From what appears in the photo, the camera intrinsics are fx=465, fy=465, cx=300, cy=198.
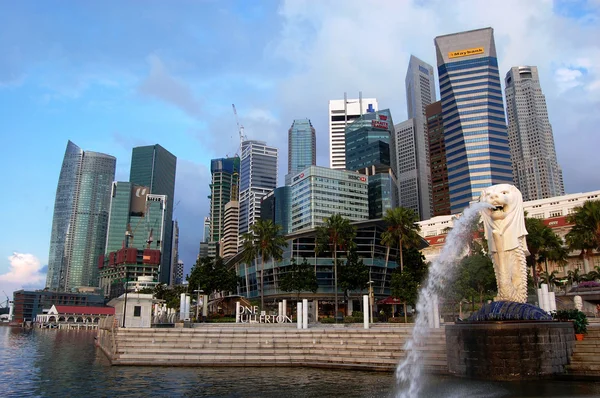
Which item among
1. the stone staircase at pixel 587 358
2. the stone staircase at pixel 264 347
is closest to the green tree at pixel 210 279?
the stone staircase at pixel 264 347

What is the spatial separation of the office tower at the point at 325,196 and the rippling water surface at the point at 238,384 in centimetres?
14844

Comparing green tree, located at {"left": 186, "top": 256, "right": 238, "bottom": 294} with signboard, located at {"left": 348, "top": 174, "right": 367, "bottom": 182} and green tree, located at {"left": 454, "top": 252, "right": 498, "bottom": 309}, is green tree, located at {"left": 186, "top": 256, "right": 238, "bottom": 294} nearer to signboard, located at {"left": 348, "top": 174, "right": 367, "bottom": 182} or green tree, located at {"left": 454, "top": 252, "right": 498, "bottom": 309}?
green tree, located at {"left": 454, "top": 252, "right": 498, "bottom": 309}

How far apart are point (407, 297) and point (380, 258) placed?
39.9 m

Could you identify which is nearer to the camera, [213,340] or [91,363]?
[213,340]

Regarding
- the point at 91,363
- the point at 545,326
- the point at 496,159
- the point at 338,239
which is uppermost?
the point at 496,159

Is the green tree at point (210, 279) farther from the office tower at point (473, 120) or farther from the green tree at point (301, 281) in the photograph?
the office tower at point (473, 120)

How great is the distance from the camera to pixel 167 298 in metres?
120

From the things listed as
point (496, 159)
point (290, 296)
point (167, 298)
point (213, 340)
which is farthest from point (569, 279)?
point (496, 159)

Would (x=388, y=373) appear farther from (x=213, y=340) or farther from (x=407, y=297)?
(x=407, y=297)

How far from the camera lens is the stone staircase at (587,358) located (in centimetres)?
2372

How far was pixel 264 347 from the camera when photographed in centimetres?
3419

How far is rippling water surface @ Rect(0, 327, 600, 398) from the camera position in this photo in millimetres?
21234

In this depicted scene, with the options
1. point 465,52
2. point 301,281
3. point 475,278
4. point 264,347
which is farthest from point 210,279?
point 465,52

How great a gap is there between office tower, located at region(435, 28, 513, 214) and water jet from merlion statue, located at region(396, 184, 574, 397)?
156m
